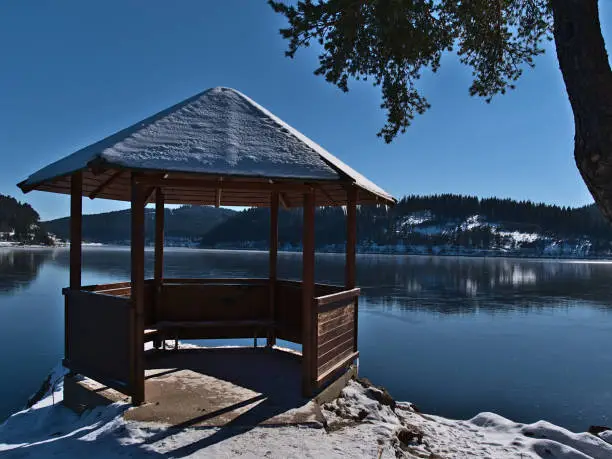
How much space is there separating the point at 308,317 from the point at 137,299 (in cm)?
213

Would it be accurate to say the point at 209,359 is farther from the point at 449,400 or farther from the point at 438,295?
the point at 438,295

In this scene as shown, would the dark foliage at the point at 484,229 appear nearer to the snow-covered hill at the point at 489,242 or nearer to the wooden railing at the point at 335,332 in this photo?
the snow-covered hill at the point at 489,242

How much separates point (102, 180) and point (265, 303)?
11.8 feet

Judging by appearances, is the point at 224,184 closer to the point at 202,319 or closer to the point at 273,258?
the point at 273,258

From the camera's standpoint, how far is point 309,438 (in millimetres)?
5344

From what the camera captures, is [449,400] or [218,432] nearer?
[218,432]

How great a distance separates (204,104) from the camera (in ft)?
24.4

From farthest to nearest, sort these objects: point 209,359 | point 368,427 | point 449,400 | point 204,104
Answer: point 449,400
point 209,359
point 204,104
point 368,427

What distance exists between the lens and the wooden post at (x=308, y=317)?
6477mm

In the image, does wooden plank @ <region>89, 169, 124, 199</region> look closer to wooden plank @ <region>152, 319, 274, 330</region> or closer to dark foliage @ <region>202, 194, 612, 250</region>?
wooden plank @ <region>152, 319, 274, 330</region>

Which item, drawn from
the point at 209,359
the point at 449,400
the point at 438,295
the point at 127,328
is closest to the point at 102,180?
the point at 127,328

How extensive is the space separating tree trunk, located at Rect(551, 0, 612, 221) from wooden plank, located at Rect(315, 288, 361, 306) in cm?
335

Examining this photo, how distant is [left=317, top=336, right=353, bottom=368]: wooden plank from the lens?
668 cm

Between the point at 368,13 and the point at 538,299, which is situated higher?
the point at 368,13
